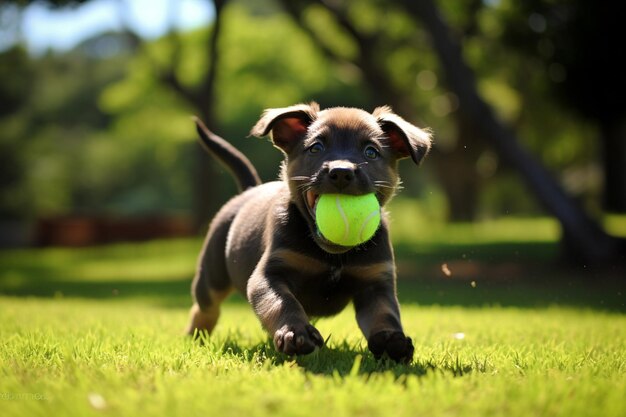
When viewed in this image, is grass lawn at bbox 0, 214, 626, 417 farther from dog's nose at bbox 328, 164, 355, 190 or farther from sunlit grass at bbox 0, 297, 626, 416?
dog's nose at bbox 328, 164, 355, 190

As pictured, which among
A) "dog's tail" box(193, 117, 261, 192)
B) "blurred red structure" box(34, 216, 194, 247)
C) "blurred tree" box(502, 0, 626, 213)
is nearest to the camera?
"dog's tail" box(193, 117, 261, 192)

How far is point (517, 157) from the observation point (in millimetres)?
14570

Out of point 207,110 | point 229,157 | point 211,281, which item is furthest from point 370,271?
point 207,110

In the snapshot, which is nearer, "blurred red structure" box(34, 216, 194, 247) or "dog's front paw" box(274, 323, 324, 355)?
"dog's front paw" box(274, 323, 324, 355)

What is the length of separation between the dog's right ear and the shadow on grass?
1.30 metres

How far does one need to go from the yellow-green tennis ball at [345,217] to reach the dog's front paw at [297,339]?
0.54m

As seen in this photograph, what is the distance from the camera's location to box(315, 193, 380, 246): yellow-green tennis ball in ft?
13.5

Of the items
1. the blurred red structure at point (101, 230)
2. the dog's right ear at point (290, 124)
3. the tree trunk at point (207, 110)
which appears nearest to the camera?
the dog's right ear at point (290, 124)

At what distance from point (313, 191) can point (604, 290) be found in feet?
29.9

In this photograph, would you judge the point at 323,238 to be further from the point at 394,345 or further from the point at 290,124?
the point at 290,124

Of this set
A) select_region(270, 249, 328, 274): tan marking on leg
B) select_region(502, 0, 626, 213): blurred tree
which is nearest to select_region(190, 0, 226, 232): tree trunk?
select_region(502, 0, 626, 213): blurred tree

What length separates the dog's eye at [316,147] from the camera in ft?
14.6

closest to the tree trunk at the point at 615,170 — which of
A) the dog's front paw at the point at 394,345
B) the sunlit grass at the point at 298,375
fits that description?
the sunlit grass at the point at 298,375

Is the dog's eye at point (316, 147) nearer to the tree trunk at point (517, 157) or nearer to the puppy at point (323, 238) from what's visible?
the puppy at point (323, 238)
